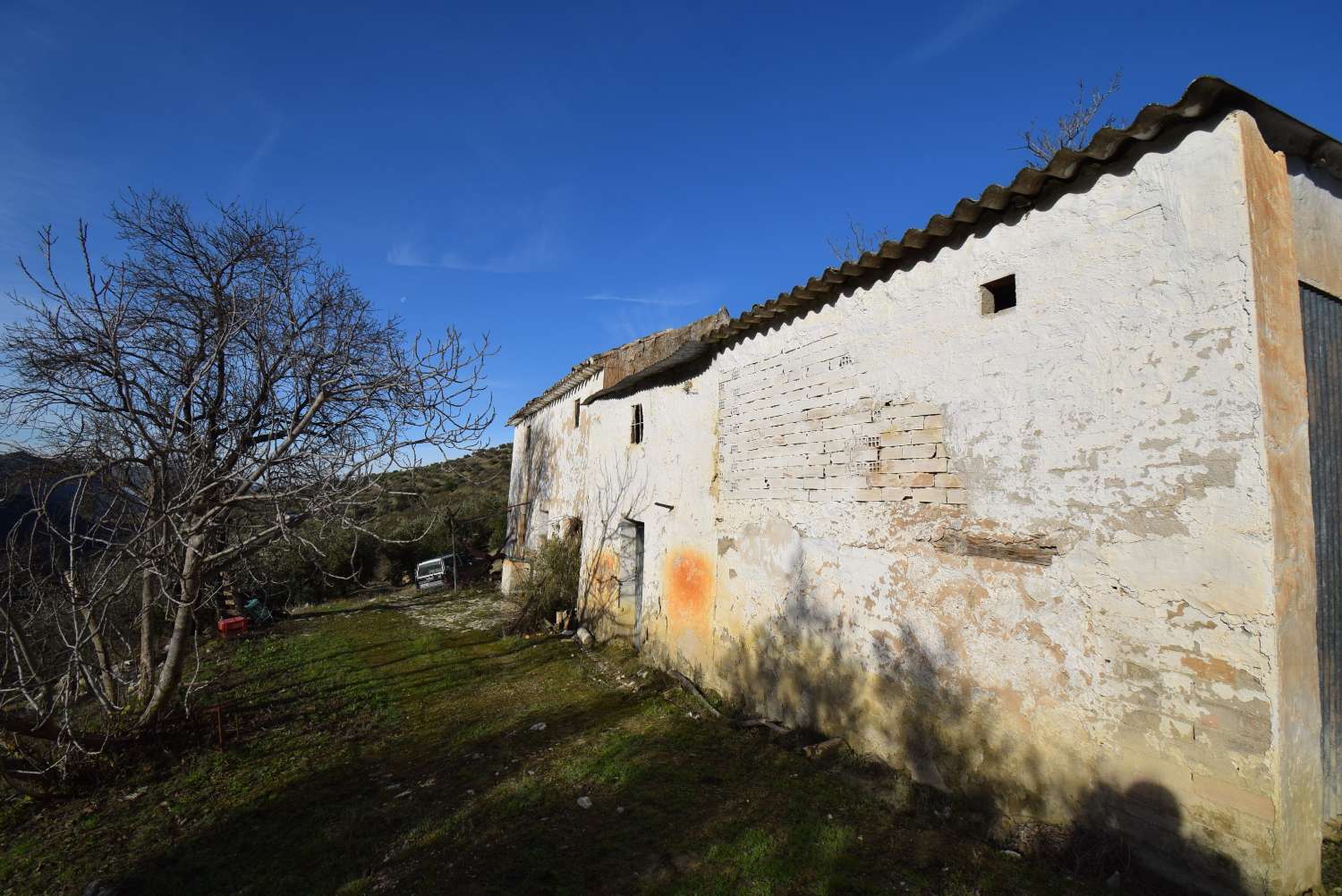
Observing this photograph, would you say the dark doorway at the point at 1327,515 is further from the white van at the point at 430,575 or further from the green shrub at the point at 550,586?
the white van at the point at 430,575

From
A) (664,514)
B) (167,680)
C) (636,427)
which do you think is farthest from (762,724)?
(167,680)

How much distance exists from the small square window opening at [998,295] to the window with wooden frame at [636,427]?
217 inches

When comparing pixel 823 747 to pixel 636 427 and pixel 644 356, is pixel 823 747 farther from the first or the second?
pixel 644 356

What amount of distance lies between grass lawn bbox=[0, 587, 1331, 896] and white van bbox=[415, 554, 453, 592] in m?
9.31

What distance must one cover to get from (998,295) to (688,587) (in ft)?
14.9

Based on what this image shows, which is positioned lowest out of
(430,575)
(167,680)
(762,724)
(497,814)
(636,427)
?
(497,814)

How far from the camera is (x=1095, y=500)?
333 centimetres

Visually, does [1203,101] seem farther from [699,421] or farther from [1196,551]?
[699,421]

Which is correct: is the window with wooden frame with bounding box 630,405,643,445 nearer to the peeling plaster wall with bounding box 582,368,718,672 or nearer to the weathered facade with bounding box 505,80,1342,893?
the peeling plaster wall with bounding box 582,368,718,672

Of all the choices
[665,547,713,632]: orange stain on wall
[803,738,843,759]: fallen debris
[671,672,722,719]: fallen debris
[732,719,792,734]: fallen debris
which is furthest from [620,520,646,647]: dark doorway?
[803,738,843,759]: fallen debris

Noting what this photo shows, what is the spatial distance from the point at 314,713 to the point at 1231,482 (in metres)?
8.33

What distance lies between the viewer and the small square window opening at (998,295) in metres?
3.94

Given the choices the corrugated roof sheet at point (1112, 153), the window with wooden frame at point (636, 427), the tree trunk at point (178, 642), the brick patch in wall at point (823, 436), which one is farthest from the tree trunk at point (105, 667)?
the corrugated roof sheet at point (1112, 153)

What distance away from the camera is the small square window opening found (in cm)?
394
